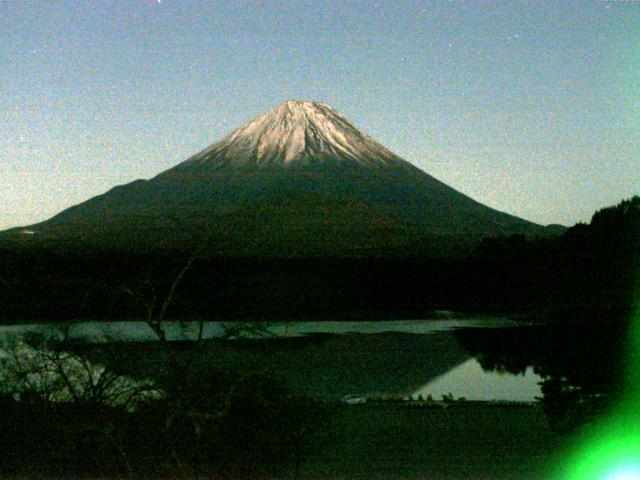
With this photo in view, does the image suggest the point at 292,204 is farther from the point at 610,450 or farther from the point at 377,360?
the point at 610,450

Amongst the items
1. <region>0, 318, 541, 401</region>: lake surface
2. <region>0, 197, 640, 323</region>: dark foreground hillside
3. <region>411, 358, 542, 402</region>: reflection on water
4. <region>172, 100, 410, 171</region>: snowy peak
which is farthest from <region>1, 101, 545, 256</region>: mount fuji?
<region>411, 358, 542, 402</region>: reflection on water

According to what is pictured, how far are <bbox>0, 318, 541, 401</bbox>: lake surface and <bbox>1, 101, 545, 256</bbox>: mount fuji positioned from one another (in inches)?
798

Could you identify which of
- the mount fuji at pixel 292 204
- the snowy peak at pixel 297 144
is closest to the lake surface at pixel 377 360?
the mount fuji at pixel 292 204

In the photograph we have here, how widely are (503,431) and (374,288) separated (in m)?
36.2

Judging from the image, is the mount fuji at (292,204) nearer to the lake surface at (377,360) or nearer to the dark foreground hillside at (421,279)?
the dark foreground hillside at (421,279)

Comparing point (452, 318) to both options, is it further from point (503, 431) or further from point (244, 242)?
point (503, 431)

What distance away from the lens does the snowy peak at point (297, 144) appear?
3494 inches

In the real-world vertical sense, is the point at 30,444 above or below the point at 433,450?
above

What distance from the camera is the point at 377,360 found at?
90.8ft

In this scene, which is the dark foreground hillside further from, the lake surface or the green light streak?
the green light streak

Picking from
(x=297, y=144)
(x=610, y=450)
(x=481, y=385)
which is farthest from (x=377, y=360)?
(x=297, y=144)

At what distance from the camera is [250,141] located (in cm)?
9550

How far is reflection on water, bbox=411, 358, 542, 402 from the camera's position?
2158cm

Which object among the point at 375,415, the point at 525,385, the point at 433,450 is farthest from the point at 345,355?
the point at 433,450
